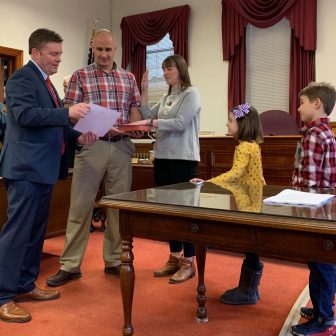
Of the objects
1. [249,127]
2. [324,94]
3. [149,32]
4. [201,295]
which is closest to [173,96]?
[249,127]

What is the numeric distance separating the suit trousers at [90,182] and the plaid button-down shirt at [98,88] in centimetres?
21

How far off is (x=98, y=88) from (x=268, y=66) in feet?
14.3

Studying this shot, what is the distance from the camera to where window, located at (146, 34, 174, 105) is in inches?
301

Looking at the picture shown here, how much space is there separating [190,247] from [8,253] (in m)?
1.23

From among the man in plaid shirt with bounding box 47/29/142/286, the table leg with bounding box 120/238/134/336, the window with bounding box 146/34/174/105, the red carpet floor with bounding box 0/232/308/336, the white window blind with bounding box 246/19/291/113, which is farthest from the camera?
the window with bounding box 146/34/174/105

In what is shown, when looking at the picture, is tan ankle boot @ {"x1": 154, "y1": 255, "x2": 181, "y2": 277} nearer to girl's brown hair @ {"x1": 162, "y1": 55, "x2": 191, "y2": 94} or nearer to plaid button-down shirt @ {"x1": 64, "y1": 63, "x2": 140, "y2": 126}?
plaid button-down shirt @ {"x1": 64, "y1": 63, "x2": 140, "y2": 126}

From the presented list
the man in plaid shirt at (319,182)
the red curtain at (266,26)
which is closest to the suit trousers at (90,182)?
the man in plaid shirt at (319,182)

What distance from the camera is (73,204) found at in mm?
3037

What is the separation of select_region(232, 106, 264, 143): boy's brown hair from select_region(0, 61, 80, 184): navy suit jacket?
1.06 metres

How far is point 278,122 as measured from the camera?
6.13m

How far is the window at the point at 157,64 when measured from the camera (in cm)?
764

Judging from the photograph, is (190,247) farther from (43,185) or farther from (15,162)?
(15,162)

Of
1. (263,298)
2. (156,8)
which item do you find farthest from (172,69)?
(156,8)

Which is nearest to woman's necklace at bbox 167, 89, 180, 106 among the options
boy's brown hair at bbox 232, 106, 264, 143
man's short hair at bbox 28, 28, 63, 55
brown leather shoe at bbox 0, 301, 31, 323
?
boy's brown hair at bbox 232, 106, 264, 143
